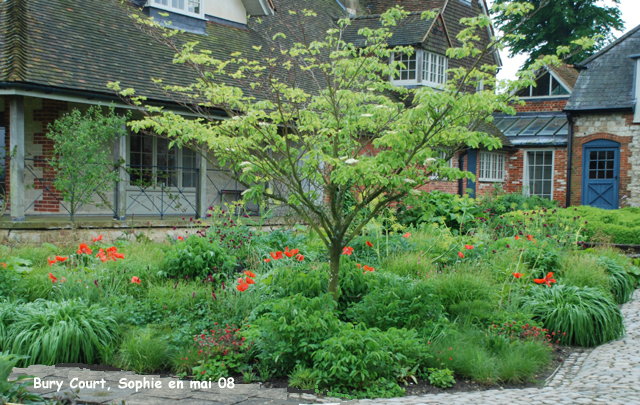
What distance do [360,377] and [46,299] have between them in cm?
356

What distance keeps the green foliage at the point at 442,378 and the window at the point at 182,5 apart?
447 inches

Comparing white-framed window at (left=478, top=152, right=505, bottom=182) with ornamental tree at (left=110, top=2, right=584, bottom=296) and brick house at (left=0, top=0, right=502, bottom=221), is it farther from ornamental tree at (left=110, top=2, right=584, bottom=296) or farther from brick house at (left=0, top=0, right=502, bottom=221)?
ornamental tree at (left=110, top=2, right=584, bottom=296)

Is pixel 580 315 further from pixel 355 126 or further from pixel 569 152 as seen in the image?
pixel 569 152

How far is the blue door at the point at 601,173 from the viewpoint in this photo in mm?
18302

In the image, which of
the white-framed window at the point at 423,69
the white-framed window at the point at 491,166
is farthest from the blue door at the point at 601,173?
the white-framed window at the point at 423,69

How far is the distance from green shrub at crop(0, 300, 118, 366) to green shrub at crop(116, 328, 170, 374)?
258 mm

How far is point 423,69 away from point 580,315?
13.3m

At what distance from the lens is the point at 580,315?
5.84 metres

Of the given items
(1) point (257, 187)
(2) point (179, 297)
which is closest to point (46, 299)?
(2) point (179, 297)

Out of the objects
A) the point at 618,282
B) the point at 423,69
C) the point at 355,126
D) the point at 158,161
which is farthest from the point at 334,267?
the point at 423,69

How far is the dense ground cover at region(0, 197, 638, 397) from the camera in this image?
456cm

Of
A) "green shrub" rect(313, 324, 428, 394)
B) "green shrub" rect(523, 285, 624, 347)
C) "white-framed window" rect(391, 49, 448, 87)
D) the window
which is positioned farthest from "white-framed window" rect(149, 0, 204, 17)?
"green shrub" rect(313, 324, 428, 394)

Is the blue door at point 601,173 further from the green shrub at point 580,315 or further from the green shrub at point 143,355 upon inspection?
the green shrub at point 143,355

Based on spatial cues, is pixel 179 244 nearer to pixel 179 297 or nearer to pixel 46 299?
pixel 179 297
